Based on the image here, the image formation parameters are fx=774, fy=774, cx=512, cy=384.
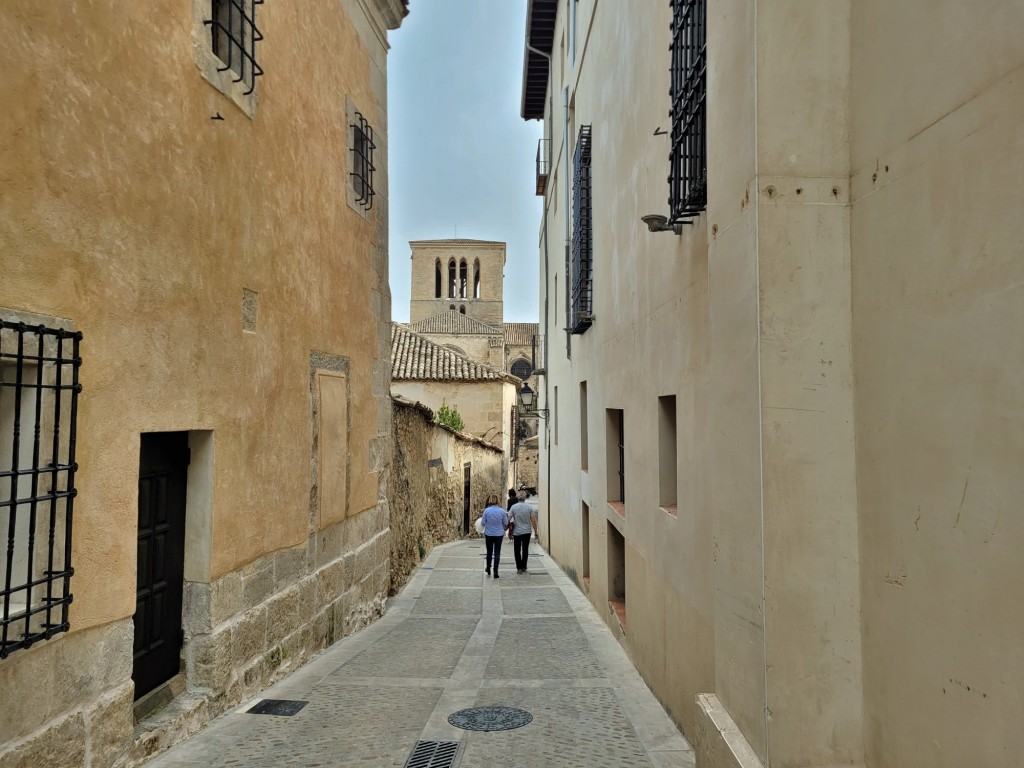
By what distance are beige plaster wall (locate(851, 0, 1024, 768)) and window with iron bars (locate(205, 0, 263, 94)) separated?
406cm

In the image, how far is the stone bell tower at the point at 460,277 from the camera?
6378cm

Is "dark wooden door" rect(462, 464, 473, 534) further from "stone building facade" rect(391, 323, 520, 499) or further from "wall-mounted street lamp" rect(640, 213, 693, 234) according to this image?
"wall-mounted street lamp" rect(640, 213, 693, 234)

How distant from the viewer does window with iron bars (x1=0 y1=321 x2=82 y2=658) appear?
3.21 m

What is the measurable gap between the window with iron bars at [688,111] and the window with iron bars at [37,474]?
11.0 ft

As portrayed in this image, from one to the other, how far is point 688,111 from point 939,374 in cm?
278

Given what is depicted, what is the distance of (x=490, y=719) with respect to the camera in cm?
503

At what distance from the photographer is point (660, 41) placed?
18.3ft

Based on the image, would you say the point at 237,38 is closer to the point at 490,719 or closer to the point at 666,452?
the point at 666,452

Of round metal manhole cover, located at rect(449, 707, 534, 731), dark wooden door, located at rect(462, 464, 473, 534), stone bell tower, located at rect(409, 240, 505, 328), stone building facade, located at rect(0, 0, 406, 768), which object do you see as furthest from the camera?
stone bell tower, located at rect(409, 240, 505, 328)

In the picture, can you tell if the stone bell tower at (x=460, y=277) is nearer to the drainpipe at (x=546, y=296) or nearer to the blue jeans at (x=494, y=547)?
the drainpipe at (x=546, y=296)

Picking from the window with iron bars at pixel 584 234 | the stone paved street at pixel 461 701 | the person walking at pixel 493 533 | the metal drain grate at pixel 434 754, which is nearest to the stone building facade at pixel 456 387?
the person walking at pixel 493 533

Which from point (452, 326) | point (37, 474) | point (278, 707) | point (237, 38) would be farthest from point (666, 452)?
point (452, 326)

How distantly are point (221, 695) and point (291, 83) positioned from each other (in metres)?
4.62

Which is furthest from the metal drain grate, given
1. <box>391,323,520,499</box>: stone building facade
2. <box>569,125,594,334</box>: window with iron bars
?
<box>391,323,520,499</box>: stone building facade
